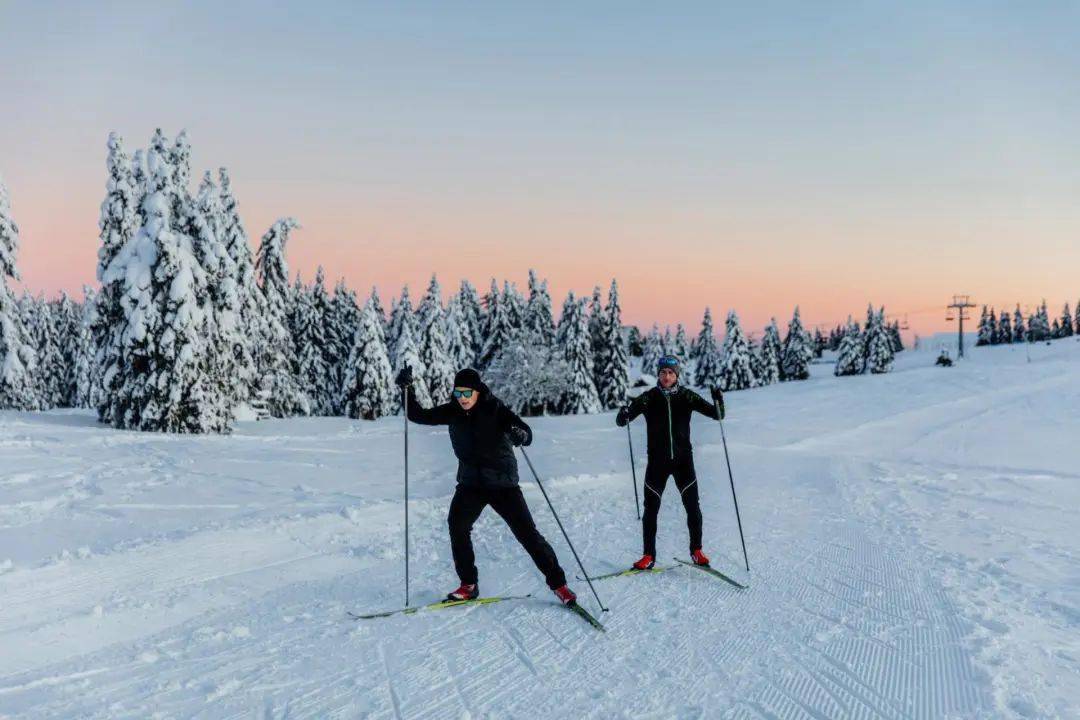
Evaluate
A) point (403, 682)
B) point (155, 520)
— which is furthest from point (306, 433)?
point (403, 682)

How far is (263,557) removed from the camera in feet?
24.4

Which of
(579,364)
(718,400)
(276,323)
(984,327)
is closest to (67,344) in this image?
(276,323)

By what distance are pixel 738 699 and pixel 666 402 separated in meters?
3.21

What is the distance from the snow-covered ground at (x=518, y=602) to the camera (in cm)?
410

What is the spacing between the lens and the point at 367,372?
40.7 metres

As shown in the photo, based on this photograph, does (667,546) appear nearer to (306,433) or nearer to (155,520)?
(155,520)

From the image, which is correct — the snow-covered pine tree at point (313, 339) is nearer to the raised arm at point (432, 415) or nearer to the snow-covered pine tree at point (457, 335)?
the snow-covered pine tree at point (457, 335)

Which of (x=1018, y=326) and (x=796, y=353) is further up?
(x=1018, y=326)

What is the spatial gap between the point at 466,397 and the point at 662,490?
2612mm

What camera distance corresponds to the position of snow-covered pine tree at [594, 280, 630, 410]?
54.3m

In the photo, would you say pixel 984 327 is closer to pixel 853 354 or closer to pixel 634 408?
pixel 853 354

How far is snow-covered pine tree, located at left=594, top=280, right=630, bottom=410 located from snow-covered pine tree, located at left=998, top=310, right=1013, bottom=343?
336ft

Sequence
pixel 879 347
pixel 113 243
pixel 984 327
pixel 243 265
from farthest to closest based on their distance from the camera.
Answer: pixel 984 327
pixel 879 347
pixel 243 265
pixel 113 243

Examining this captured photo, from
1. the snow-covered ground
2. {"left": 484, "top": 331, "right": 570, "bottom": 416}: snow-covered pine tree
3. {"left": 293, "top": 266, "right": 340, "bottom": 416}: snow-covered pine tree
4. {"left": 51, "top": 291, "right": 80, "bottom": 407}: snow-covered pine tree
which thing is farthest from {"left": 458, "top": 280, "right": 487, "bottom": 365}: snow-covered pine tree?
the snow-covered ground
